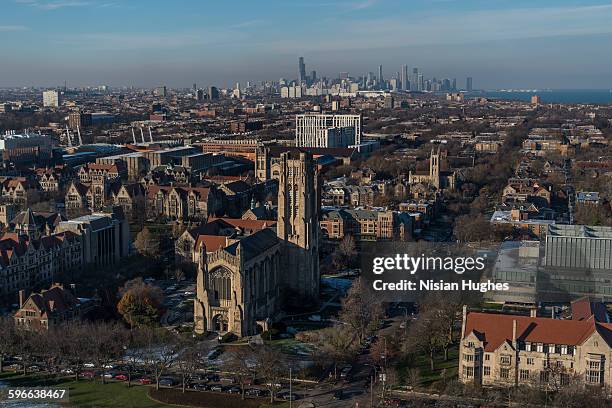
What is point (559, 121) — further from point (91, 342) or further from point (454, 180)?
point (91, 342)

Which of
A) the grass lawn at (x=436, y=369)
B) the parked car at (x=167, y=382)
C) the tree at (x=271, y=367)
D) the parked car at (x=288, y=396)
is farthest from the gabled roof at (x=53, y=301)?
the grass lawn at (x=436, y=369)

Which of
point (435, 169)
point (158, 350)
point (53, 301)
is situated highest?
point (435, 169)

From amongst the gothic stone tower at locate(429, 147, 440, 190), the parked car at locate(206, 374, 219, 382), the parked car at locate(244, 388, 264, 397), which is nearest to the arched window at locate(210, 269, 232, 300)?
the parked car at locate(206, 374, 219, 382)

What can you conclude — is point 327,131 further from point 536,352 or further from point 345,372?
point 536,352

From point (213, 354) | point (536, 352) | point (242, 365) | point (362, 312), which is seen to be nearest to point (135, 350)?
point (213, 354)

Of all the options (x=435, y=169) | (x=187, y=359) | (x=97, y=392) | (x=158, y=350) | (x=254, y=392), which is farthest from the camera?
(x=435, y=169)

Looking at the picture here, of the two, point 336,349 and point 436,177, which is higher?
point 436,177

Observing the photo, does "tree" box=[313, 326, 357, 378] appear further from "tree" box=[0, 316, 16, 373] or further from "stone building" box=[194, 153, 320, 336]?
"tree" box=[0, 316, 16, 373]
